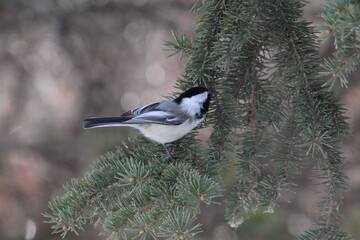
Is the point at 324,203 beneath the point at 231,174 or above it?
above

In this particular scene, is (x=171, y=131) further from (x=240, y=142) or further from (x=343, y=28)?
(x=343, y=28)

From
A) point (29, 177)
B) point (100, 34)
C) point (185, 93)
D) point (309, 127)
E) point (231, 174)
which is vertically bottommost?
point (29, 177)

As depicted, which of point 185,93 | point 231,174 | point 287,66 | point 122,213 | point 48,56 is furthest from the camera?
point 48,56

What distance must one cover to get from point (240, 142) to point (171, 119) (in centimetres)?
44

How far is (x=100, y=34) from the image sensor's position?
3.85 meters

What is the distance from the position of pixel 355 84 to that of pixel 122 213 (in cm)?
230

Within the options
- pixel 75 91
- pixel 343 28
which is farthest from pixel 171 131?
pixel 75 91

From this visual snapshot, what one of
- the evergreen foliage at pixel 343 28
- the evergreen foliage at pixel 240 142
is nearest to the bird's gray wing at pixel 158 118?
the evergreen foliage at pixel 240 142

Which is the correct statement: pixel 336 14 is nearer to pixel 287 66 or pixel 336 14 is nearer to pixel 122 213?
pixel 287 66

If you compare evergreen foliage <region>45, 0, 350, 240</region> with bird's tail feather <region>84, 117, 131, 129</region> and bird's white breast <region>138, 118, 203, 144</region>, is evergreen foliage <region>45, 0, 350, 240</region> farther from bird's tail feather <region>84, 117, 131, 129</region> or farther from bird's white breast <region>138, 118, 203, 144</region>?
bird's tail feather <region>84, 117, 131, 129</region>

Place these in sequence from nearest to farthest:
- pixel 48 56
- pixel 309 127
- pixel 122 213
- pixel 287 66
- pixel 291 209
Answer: pixel 122 213, pixel 309 127, pixel 287 66, pixel 291 209, pixel 48 56

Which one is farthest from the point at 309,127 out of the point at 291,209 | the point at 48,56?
the point at 48,56

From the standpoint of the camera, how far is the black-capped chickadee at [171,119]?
2.04 m

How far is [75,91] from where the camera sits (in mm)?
4281
